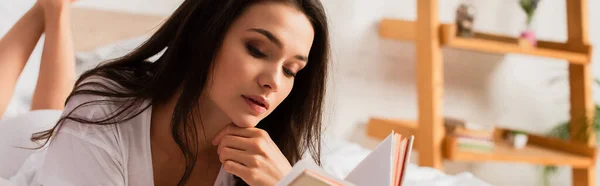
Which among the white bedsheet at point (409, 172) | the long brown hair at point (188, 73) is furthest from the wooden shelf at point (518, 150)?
the long brown hair at point (188, 73)

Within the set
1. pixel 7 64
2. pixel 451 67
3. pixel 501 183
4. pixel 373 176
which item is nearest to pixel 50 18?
pixel 7 64

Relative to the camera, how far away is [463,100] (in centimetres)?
246

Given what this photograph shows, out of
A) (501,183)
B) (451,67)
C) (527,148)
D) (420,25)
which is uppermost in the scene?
(420,25)

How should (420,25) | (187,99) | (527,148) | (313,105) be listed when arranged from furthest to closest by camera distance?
(527,148)
(420,25)
(313,105)
(187,99)

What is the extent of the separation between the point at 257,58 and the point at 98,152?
23 centimetres

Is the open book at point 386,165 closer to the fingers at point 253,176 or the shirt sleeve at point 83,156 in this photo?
the fingers at point 253,176

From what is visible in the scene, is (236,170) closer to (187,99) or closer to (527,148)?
(187,99)

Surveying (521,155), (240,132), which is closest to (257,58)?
(240,132)

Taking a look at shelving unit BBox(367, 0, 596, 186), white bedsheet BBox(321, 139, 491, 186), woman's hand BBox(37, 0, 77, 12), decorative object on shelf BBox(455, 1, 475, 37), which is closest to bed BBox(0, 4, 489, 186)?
white bedsheet BBox(321, 139, 491, 186)

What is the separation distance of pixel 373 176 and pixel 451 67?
178 cm

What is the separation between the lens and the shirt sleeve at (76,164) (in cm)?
80

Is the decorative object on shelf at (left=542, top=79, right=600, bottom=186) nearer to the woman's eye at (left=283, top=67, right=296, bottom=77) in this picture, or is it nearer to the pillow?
the pillow

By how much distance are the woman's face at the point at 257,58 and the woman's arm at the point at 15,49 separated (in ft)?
2.40

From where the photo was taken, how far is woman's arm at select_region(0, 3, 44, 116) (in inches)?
53.8
